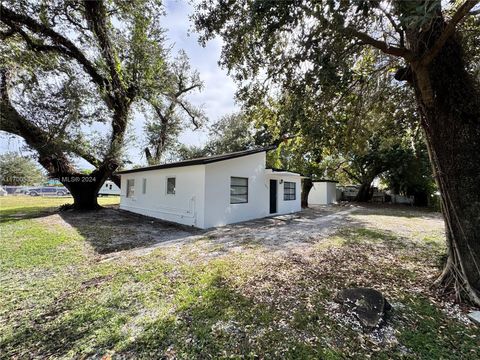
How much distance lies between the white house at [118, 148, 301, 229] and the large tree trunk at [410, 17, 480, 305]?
6310 mm

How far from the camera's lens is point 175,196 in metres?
10.3

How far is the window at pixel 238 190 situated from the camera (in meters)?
10.1

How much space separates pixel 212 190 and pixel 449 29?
299 inches

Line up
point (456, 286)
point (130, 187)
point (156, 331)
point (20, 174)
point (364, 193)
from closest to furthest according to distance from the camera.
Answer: point (156, 331) < point (456, 286) < point (130, 187) < point (364, 193) < point (20, 174)

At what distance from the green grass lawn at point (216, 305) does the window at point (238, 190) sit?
4.39 metres

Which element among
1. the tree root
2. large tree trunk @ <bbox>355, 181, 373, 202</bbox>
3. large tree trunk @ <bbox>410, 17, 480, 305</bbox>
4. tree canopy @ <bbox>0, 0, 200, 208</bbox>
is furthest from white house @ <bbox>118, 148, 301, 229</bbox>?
large tree trunk @ <bbox>355, 181, 373, 202</bbox>

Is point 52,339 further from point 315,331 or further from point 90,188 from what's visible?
point 90,188

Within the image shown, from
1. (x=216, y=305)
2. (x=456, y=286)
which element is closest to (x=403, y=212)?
(x=456, y=286)

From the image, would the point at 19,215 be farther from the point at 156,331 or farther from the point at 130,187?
the point at 156,331

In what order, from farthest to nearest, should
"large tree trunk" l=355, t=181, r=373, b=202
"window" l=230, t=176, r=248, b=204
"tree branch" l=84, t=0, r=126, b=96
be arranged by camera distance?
"large tree trunk" l=355, t=181, r=373, b=202
"window" l=230, t=176, r=248, b=204
"tree branch" l=84, t=0, r=126, b=96

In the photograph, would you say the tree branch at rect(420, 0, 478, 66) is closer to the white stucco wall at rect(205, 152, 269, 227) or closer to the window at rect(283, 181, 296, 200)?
the white stucco wall at rect(205, 152, 269, 227)

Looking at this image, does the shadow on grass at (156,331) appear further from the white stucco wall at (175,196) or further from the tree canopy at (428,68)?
the white stucco wall at (175,196)

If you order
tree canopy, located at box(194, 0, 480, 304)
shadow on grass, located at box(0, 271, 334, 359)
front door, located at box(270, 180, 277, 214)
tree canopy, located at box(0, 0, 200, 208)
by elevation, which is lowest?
shadow on grass, located at box(0, 271, 334, 359)

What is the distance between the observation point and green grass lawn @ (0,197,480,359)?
250cm
